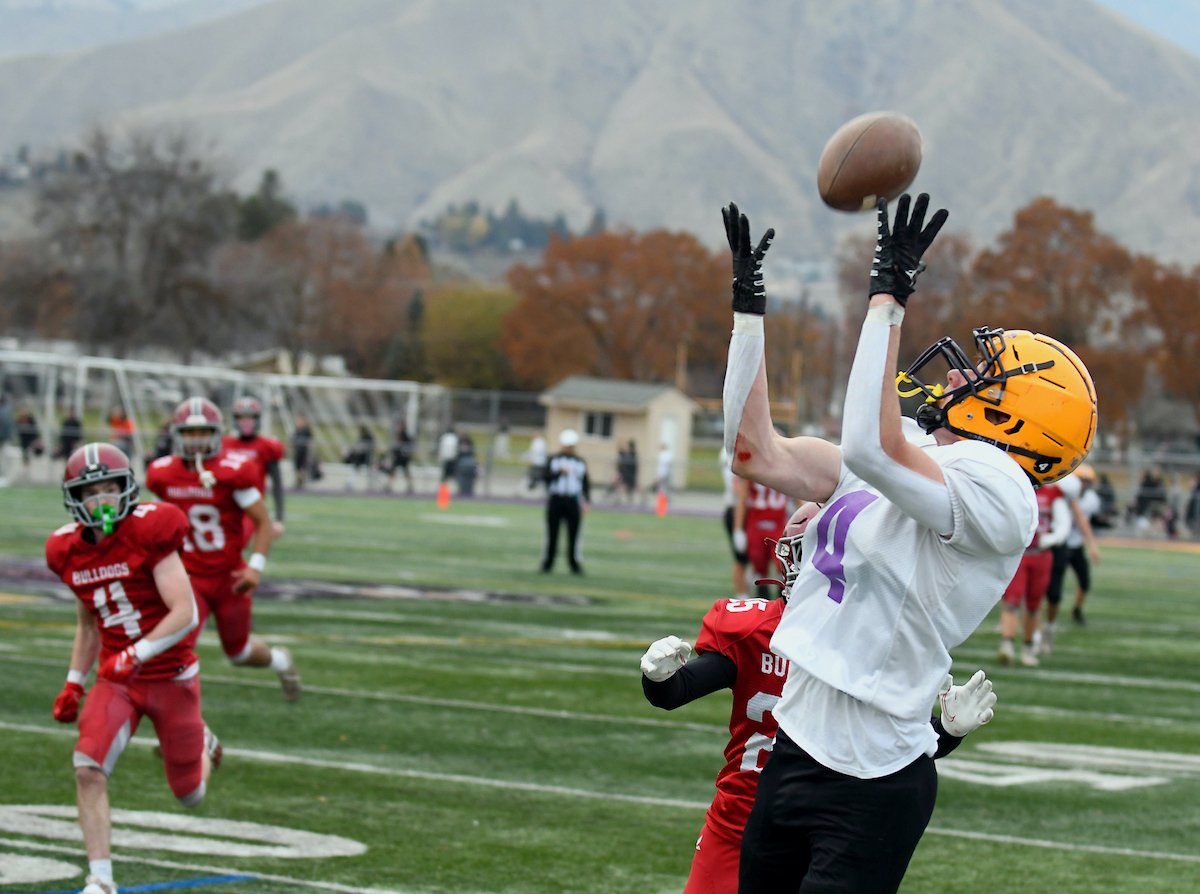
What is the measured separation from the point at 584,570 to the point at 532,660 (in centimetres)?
830

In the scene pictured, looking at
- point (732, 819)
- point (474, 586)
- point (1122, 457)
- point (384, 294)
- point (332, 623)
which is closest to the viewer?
point (732, 819)

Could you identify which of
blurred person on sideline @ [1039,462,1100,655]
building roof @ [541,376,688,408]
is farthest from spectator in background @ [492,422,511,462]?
blurred person on sideline @ [1039,462,1100,655]

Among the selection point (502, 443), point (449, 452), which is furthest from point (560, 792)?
point (502, 443)

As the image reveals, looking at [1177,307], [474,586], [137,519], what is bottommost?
[474,586]

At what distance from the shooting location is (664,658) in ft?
12.7

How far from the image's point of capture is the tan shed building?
4909cm

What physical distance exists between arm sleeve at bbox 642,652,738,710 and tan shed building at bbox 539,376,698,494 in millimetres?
42908

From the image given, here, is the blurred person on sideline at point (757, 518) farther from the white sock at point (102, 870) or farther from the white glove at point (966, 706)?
the white glove at point (966, 706)

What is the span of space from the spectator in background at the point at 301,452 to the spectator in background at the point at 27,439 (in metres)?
5.27

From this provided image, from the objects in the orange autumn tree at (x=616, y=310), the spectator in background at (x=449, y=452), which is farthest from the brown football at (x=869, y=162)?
the orange autumn tree at (x=616, y=310)

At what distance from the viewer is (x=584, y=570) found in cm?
2106

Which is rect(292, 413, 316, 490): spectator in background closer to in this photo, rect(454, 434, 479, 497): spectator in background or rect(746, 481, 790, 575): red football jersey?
rect(454, 434, 479, 497): spectator in background

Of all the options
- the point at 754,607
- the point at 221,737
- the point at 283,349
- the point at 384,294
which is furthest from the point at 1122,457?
the point at 384,294

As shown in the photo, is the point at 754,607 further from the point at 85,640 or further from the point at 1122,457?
the point at 1122,457
